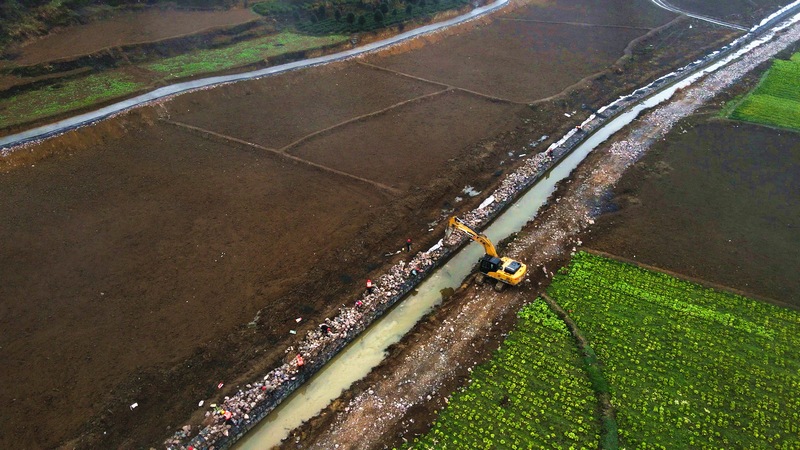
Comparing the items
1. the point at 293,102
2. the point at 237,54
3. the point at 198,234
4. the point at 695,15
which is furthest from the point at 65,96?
the point at 695,15

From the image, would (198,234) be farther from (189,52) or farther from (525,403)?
(189,52)

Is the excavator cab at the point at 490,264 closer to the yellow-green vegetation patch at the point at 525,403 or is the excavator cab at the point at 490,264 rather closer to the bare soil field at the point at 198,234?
the yellow-green vegetation patch at the point at 525,403

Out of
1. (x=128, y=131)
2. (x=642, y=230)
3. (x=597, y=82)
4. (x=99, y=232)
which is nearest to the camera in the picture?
(x=99, y=232)

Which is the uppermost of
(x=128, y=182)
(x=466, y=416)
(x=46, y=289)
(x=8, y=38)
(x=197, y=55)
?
(x=8, y=38)

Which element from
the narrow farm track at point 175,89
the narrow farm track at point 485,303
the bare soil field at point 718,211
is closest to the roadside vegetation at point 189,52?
the narrow farm track at point 175,89

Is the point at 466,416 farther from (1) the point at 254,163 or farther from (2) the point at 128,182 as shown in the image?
(2) the point at 128,182

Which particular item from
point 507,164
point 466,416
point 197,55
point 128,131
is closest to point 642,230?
point 507,164

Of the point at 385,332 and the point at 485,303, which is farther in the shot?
the point at 485,303
